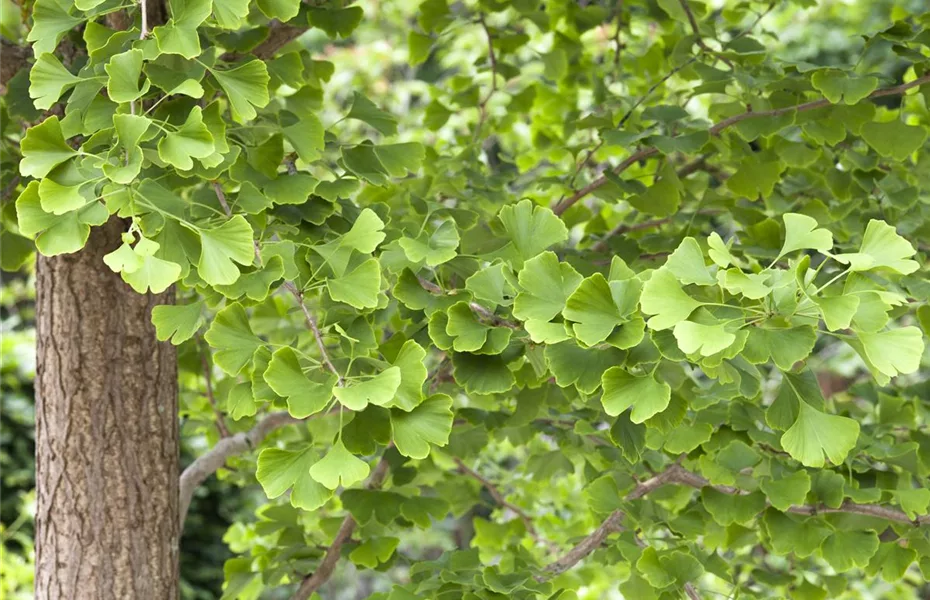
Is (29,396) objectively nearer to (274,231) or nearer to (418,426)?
(274,231)

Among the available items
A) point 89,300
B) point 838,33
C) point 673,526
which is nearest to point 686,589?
point 673,526

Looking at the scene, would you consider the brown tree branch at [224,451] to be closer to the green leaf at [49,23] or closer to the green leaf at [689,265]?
the green leaf at [49,23]

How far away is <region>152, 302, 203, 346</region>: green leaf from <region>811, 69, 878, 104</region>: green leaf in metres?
0.64

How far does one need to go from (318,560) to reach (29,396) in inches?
88.6

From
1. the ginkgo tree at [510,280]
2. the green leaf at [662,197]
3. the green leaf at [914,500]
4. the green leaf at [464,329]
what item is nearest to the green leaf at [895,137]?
the ginkgo tree at [510,280]

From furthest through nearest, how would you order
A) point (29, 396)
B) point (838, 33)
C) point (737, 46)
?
point (838, 33) → point (29, 396) → point (737, 46)

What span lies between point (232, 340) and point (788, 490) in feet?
1.84

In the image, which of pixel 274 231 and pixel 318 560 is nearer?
pixel 274 231

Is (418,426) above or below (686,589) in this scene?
above

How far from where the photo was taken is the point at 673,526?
110 cm

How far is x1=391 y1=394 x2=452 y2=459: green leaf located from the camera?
2.33ft

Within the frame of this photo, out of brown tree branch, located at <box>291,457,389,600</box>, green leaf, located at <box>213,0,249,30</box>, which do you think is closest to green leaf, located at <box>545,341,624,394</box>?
green leaf, located at <box>213,0,249,30</box>

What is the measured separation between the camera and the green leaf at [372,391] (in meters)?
0.64

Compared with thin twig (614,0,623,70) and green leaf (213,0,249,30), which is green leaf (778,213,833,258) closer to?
green leaf (213,0,249,30)
